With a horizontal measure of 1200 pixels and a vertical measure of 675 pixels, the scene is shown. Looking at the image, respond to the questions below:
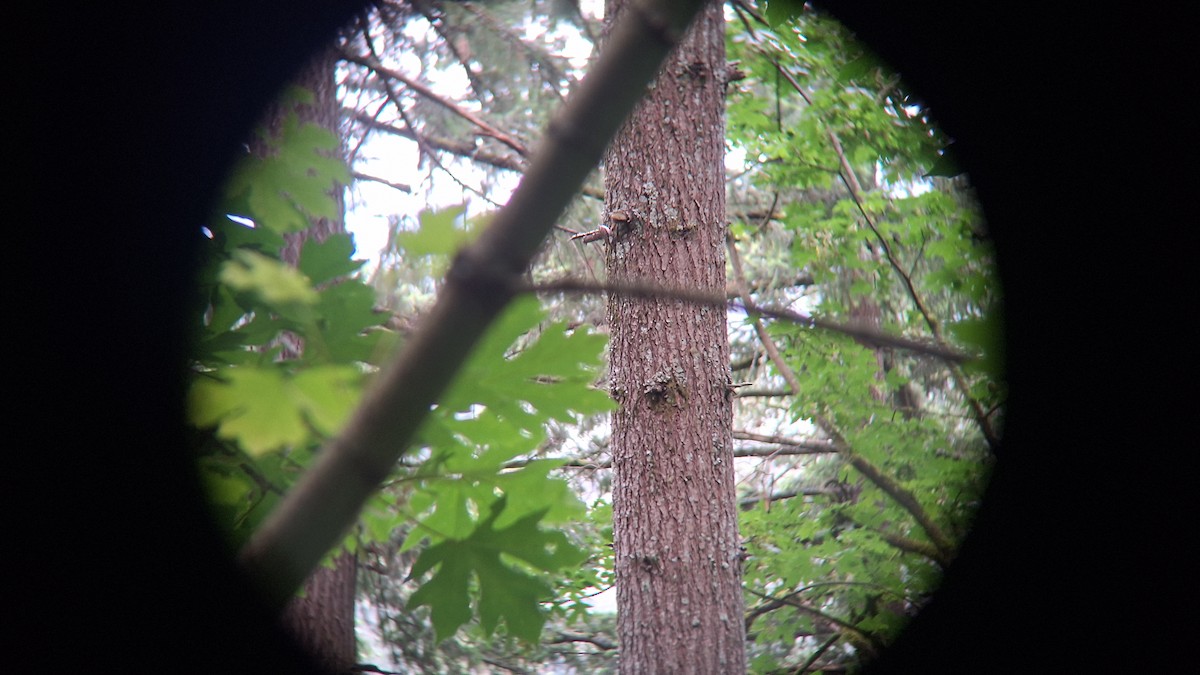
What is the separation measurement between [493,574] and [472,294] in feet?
1.50

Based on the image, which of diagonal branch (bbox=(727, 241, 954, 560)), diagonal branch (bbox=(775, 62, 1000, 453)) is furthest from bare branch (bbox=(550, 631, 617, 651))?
diagonal branch (bbox=(775, 62, 1000, 453))

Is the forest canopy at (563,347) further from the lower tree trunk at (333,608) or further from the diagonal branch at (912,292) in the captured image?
the lower tree trunk at (333,608)

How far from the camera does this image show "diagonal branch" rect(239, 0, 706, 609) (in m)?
0.63

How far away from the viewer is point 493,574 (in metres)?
0.94

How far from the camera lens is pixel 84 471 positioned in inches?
31.2

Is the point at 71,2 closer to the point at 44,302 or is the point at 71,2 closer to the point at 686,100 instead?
the point at 44,302

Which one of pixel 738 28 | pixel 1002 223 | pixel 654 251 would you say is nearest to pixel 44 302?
pixel 1002 223

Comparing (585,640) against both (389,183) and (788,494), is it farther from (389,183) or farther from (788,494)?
(389,183)

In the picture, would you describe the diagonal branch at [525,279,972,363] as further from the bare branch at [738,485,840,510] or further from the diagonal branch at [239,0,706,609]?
the bare branch at [738,485,840,510]

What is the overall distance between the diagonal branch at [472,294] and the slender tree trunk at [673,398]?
217 centimetres

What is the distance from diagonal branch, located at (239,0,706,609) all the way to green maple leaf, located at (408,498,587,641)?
0.91 feet

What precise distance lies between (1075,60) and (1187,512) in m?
0.78

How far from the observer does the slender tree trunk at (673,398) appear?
116 inches

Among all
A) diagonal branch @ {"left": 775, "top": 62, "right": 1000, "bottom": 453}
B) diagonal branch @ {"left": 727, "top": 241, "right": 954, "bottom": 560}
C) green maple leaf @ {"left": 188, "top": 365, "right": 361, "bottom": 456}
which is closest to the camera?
green maple leaf @ {"left": 188, "top": 365, "right": 361, "bottom": 456}
